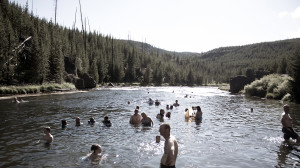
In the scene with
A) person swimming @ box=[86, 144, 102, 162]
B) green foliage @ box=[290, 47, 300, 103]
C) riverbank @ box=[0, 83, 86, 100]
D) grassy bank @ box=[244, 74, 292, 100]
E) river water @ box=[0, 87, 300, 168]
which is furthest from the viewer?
grassy bank @ box=[244, 74, 292, 100]

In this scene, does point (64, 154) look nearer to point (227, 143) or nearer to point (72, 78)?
point (227, 143)

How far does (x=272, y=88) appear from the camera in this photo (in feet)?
182

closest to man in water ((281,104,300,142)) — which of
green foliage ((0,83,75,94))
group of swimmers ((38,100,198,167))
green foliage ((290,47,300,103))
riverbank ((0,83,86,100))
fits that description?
group of swimmers ((38,100,198,167))

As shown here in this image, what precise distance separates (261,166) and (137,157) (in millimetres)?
7212

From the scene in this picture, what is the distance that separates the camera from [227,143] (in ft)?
57.7

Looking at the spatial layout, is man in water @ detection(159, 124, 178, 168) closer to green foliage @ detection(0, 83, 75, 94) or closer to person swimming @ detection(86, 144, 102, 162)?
person swimming @ detection(86, 144, 102, 162)

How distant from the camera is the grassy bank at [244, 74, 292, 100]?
50.0 metres

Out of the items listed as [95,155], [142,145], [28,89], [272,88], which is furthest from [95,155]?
[272,88]

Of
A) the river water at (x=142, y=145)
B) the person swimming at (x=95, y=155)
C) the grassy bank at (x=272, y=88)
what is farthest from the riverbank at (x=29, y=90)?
the grassy bank at (x=272, y=88)

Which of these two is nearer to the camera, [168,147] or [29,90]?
[168,147]

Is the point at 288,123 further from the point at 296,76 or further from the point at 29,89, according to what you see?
the point at 29,89

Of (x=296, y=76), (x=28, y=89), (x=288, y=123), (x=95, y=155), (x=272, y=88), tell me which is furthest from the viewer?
(x=272, y=88)

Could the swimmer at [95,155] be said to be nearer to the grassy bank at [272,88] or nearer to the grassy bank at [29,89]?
the grassy bank at [29,89]

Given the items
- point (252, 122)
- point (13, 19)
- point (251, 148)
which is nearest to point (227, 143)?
point (251, 148)
